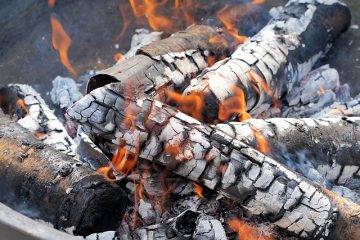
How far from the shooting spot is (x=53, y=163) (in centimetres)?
172

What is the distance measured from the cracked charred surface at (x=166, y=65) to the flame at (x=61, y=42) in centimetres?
73

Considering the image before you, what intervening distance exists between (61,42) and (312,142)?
1.59 metres

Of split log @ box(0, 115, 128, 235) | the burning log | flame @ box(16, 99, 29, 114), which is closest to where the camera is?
split log @ box(0, 115, 128, 235)

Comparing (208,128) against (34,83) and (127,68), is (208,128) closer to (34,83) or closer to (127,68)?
(127,68)

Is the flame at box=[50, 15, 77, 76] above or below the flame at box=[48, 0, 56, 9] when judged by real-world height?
below

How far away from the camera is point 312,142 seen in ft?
6.44

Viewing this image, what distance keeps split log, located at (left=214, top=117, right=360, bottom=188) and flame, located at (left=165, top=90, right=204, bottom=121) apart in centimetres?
15

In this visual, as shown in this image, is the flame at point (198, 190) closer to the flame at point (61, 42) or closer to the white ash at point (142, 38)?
the white ash at point (142, 38)

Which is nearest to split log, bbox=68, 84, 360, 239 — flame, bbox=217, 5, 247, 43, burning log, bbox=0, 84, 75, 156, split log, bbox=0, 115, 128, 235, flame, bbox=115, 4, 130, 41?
split log, bbox=0, 115, 128, 235

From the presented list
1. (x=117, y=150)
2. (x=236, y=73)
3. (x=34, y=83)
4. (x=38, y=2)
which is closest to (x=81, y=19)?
(x=38, y=2)

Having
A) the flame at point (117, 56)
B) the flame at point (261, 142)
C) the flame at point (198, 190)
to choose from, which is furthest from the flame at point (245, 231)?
the flame at point (117, 56)

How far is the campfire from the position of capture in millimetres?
1657

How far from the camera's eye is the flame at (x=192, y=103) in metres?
1.96

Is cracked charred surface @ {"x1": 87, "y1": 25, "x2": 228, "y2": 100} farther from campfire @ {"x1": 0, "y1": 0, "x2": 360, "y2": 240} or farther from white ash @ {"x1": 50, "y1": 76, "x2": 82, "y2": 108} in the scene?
white ash @ {"x1": 50, "y1": 76, "x2": 82, "y2": 108}
